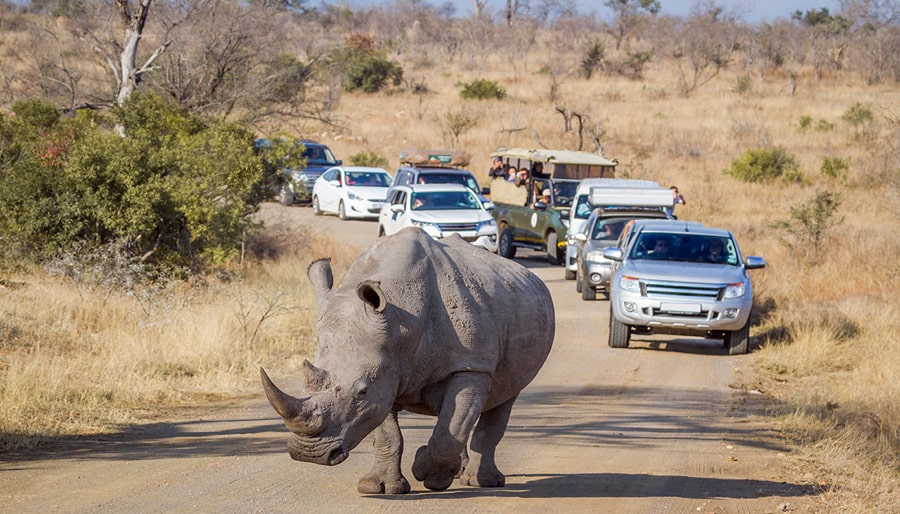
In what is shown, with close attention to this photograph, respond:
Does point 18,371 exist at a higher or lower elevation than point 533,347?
lower

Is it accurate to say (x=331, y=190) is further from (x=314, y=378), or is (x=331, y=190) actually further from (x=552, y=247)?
(x=314, y=378)

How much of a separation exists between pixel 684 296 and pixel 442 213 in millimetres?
10569

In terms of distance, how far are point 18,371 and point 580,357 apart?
26.0 feet

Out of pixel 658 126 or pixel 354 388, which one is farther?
pixel 658 126

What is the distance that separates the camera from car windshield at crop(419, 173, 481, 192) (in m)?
31.1

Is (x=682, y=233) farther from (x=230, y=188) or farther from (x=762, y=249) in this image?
(x=762, y=249)

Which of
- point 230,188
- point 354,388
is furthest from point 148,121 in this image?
point 354,388

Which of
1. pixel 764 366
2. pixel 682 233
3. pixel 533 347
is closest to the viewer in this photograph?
pixel 533 347

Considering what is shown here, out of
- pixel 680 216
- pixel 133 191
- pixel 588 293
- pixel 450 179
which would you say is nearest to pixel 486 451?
pixel 133 191

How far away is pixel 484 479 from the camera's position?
28.0 ft

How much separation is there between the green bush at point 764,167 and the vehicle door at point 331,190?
48.9ft

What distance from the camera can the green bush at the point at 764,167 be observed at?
41.5 m

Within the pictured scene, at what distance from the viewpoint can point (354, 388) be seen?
6758 millimetres

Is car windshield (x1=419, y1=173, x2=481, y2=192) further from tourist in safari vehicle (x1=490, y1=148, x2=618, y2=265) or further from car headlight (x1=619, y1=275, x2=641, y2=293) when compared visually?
car headlight (x1=619, y1=275, x2=641, y2=293)
